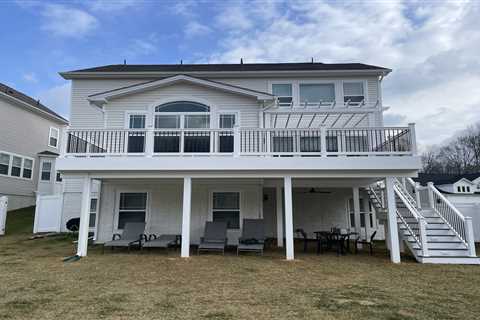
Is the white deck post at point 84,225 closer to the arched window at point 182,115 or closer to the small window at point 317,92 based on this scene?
the arched window at point 182,115

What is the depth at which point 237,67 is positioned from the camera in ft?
55.8

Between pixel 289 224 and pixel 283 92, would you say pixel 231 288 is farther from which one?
pixel 283 92

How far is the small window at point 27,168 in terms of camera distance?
2069 centimetres

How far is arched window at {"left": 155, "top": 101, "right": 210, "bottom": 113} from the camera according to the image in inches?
465

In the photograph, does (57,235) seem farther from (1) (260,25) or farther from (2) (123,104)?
(1) (260,25)

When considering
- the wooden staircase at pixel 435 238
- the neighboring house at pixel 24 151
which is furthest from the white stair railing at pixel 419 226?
the neighboring house at pixel 24 151

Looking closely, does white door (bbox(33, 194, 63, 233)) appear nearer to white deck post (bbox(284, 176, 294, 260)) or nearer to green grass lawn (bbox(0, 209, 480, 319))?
green grass lawn (bbox(0, 209, 480, 319))

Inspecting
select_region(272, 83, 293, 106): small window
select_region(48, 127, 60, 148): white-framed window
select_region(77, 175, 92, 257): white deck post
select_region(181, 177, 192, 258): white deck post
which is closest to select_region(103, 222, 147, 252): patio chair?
select_region(77, 175, 92, 257): white deck post

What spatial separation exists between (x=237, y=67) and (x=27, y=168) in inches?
623

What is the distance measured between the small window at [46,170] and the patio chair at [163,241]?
49.3 ft

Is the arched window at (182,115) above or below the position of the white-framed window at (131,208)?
above

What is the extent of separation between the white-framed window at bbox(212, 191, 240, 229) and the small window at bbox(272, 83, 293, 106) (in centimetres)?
555

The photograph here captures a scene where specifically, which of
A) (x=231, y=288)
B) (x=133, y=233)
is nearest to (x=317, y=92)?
(x=133, y=233)

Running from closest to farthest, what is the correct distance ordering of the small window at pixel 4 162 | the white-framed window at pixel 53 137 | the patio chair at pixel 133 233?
the patio chair at pixel 133 233, the small window at pixel 4 162, the white-framed window at pixel 53 137
